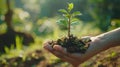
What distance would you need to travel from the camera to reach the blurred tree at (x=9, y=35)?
290 inches

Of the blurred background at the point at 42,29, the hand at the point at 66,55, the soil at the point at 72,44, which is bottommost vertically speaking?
the hand at the point at 66,55

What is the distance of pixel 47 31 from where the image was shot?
8930 millimetres

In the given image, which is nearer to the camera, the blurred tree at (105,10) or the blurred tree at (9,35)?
the blurred tree at (9,35)

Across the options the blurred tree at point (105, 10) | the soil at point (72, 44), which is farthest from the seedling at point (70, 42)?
the blurred tree at point (105, 10)

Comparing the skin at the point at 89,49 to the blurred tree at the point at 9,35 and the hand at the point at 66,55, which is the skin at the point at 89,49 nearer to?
the hand at the point at 66,55

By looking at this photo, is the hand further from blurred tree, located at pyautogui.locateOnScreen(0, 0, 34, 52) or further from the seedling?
blurred tree, located at pyautogui.locateOnScreen(0, 0, 34, 52)

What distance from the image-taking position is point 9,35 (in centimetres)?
761

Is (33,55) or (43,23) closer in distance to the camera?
(33,55)

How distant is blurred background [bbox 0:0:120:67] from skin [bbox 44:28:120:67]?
0.32 meters

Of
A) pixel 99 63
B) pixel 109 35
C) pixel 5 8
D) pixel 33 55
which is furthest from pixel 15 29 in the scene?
pixel 109 35

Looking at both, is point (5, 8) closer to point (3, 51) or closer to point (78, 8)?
point (3, 51)

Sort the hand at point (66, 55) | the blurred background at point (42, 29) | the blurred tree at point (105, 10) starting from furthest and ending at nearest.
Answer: the blurred tree at point (105, 10), the blurred background at point (42, 29), the hand at point (66, 55)

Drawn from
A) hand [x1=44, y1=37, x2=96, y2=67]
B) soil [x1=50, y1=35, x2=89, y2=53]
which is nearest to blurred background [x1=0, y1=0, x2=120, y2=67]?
soil [x1=50, y1=35, x2=89, y2=53]

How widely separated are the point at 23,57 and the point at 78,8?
202 inches
